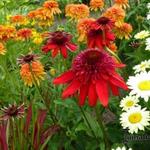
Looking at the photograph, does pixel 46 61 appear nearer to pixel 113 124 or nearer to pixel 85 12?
pixel 85 12

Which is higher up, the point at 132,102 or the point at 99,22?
the point at 99,22

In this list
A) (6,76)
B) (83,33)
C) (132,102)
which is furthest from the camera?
(6,76)

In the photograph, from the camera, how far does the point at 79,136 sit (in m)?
1.89

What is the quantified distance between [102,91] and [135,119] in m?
0.35

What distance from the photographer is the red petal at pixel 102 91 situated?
51.8 inches

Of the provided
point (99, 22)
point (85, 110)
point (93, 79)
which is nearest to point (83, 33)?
point (99, 22)

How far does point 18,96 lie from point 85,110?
1.71ft

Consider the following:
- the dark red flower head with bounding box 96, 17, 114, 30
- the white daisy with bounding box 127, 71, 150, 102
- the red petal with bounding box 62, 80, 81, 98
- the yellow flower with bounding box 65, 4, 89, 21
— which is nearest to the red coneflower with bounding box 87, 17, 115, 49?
the dark red flower head with bounding box 96, 17, 114, 30

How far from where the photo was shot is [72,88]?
1.37m

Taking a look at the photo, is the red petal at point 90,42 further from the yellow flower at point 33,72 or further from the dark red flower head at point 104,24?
the yellow flower at point 33,72

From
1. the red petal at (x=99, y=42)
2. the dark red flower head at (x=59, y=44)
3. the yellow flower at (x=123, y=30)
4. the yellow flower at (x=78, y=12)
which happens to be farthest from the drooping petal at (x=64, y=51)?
the yellow flower at (x=78, y=12)

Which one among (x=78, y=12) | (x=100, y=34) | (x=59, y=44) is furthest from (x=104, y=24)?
(x=78, y=12)

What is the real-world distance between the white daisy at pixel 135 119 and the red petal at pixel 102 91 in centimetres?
29

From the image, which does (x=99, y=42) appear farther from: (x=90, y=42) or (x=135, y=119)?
(x=135, y=119)
